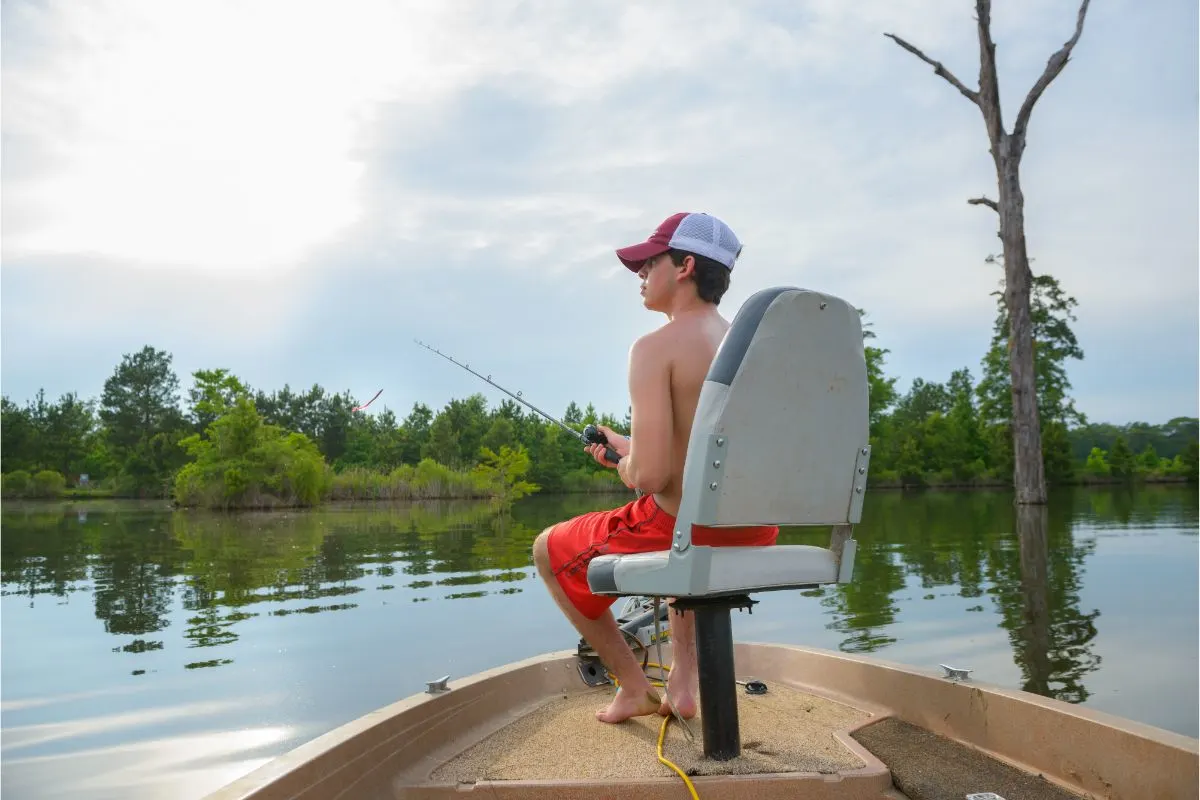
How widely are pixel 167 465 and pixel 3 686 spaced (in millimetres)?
55246

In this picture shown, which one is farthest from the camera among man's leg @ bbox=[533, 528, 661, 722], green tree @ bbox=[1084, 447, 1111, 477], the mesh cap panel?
green tree @ bbox=[1084, 447, 1111, 477]

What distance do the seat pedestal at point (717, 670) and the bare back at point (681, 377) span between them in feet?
0.99

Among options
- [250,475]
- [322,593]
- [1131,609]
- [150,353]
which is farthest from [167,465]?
[1131,609]

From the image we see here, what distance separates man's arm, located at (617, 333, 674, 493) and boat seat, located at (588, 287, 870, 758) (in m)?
0.22

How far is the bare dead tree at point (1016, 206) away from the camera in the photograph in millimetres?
16219

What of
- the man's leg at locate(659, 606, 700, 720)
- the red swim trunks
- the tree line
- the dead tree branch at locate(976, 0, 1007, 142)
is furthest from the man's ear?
the tree line

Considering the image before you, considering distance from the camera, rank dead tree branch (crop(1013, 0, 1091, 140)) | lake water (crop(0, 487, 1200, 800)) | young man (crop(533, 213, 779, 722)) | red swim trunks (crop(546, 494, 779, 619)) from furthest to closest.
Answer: dead tree branch (crop(1013, 0, 1091, 140)) → lake water (crop(0, 487, 1200, 800)) → red swim trunks (crop(546, 494, 779, 619)) → young man (crop(533, 213, 779, 722))

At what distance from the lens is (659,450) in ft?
7.26

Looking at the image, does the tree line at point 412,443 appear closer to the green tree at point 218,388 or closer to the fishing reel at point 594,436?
the green tree at point 218,388

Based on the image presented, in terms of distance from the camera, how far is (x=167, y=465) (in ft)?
180

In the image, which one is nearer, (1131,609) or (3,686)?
(3,686)

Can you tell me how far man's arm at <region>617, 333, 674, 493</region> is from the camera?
2.21 m

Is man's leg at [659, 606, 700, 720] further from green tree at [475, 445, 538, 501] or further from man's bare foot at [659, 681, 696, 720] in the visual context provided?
green tree at [475, 445, 538, 501]

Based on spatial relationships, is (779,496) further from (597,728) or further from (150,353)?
(150,353)
